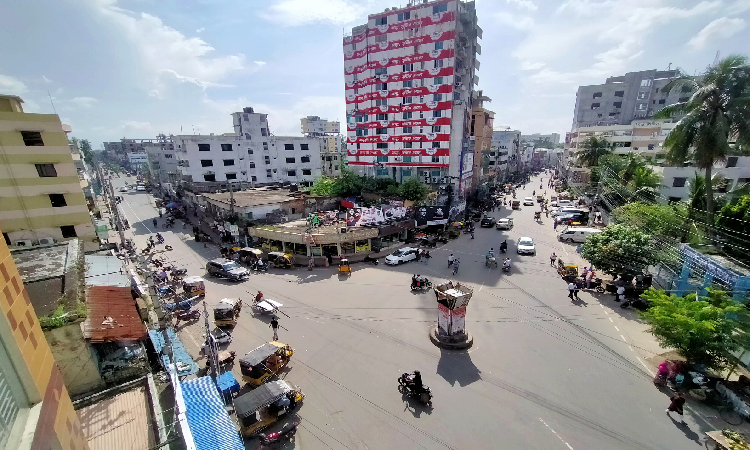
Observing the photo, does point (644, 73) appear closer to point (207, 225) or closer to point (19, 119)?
point (207, 225)

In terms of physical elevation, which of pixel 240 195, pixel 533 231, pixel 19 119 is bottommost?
pixel 533 231

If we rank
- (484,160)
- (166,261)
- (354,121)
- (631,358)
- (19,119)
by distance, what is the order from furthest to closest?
(484,160)
(354,121)
(166,261)
(19,119)
(631,358)

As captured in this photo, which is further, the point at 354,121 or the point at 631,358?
the point at 354,121

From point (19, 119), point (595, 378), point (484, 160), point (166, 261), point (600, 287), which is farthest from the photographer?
point (484, 160)

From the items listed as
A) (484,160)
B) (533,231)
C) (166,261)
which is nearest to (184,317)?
(166,261)

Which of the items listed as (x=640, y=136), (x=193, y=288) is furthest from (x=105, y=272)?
(x=640, y=136)

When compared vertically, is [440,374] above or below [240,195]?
below

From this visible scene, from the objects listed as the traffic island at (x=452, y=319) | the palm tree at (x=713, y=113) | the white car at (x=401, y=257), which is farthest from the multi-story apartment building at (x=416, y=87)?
the traffic island at (x=452, y=319)
